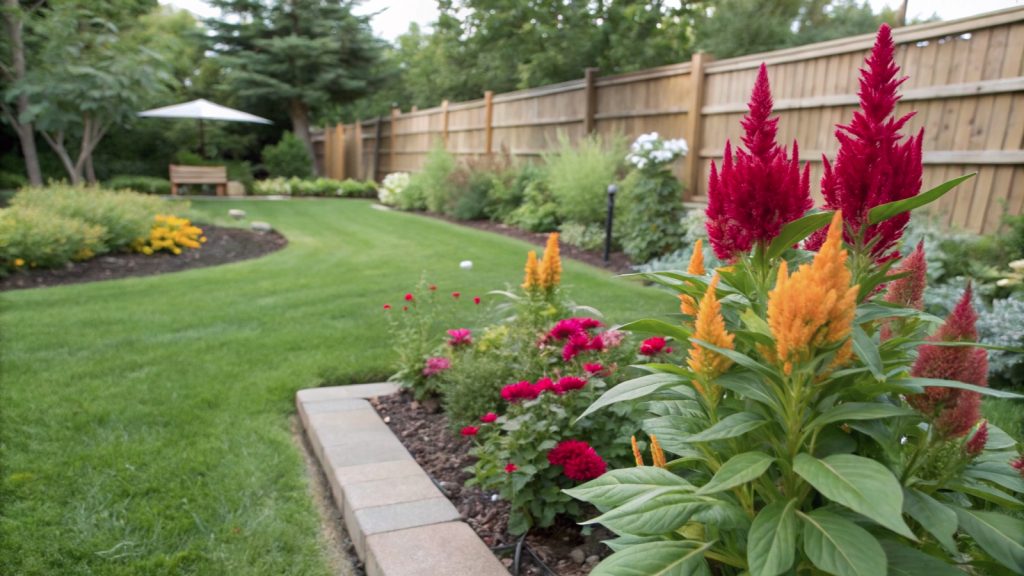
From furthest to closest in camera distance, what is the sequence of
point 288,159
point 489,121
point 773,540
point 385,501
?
1. point 288,159
2. point 489,121
3. point 385,501
4. point 773,540

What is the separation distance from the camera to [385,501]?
8.46ft

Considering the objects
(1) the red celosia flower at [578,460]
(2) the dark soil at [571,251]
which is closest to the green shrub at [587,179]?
(2) the dark soil at [571,251]

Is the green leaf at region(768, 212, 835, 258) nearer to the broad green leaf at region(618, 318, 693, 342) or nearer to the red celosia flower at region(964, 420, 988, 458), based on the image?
the broad green leaf at region(618, 318, 693, 342)

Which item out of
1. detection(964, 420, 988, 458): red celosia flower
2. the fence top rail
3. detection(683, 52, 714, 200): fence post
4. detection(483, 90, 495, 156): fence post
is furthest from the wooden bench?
detection(964, 420, 988, 458): red celosia flower

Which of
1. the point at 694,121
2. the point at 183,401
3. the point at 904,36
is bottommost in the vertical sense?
the point at 183,401

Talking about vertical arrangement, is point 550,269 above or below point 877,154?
below

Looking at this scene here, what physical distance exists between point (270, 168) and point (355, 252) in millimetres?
15332

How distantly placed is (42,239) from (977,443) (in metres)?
7.79

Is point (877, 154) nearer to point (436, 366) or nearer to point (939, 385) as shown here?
point (939, 385)

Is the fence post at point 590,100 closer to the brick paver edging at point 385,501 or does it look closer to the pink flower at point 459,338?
the pink flower at point 459,338

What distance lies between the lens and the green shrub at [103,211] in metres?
7.70

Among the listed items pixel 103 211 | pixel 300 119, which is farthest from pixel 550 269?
pixel 300 119

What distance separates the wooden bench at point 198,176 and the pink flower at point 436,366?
16.9 m

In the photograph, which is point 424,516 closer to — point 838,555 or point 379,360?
point 838,555
